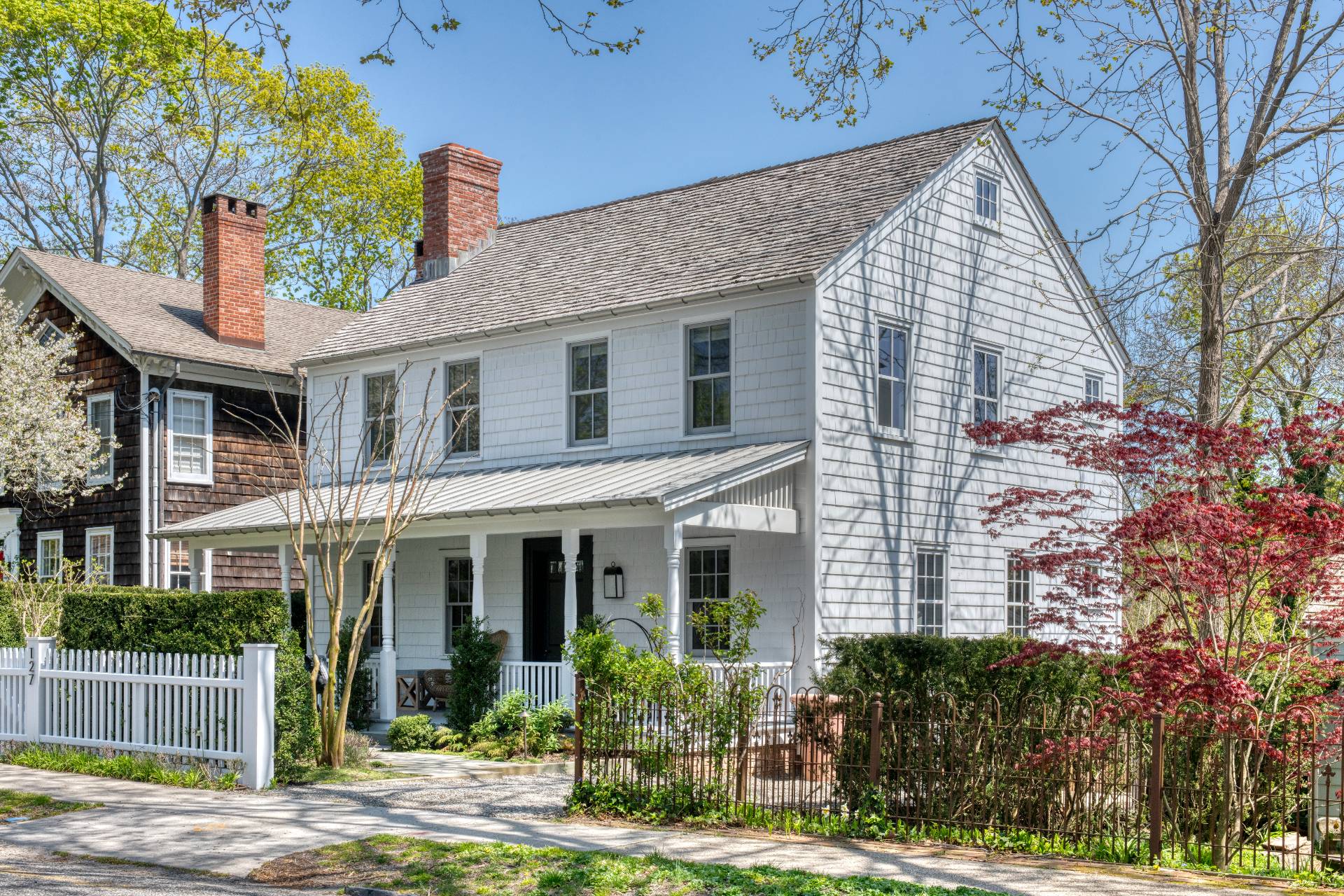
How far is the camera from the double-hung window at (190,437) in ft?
80.8

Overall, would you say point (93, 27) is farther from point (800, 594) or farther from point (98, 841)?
point (98, 841)

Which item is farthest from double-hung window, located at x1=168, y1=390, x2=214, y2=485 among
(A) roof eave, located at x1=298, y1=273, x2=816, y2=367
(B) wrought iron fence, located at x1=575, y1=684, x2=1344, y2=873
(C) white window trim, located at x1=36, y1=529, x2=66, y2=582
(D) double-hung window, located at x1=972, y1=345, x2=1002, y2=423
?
(B) wrought iron fence, located at x1=575, y1=684, x2=1344, y2=873

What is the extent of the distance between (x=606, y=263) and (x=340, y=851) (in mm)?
13609

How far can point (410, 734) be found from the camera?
1645cm

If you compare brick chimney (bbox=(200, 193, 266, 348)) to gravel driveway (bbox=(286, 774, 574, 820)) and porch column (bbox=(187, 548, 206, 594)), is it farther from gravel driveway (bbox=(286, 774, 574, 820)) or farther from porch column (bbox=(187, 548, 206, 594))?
gravel driveway (bbox=(286, 774, 574, 820))

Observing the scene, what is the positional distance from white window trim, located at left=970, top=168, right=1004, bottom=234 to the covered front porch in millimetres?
5842

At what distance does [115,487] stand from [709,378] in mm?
12060

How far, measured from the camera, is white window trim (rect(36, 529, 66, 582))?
83.7 feet

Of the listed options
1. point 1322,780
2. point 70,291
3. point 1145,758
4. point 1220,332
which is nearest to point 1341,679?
point 1322,780

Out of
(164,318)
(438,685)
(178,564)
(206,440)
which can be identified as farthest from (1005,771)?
(164,318)

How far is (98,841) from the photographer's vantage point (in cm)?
1009

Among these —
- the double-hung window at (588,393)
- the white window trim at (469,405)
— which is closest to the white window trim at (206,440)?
the white window trim at (469,405)

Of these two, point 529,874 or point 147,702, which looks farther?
point 147,702

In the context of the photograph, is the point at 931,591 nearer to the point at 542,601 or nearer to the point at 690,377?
the point at 690,377
